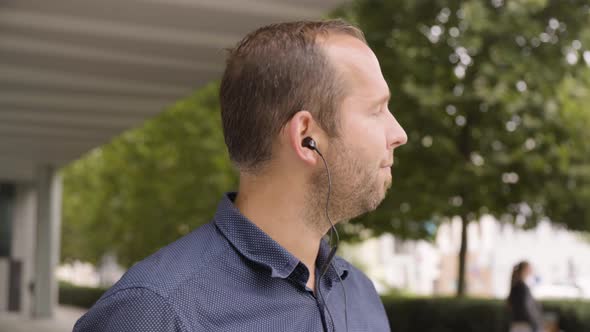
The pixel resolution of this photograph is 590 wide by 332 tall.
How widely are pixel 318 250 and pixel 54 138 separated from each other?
18.9 m

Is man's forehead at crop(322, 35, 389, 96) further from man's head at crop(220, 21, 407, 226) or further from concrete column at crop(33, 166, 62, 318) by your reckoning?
concrete column at crop(33, 166, 62, 318)

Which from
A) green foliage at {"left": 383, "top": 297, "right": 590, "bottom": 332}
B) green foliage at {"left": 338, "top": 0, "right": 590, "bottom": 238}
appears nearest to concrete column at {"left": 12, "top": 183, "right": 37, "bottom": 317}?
green foliage at {"left": 383, "top": 297, "right": 590, "bottom": 332}

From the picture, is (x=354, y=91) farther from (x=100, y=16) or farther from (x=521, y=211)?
(x=521, y=211)

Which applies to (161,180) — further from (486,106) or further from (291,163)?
(291,163)

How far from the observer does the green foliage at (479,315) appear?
16297 mm

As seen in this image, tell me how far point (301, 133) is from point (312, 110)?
4 centimetres

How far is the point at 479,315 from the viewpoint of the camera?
16.6 meters

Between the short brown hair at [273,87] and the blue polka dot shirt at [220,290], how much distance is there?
5.5 inches

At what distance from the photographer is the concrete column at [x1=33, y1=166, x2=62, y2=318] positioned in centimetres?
2408

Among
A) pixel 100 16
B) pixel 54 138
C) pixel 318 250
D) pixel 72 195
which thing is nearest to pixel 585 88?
pixel 100 16

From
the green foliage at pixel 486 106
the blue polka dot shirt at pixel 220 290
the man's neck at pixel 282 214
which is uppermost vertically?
the man's neck at pixel 282 214

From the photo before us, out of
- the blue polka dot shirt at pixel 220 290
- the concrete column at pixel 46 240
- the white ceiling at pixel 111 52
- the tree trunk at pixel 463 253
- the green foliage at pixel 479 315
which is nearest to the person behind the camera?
the blue polka dot shirt at pixel 220 290

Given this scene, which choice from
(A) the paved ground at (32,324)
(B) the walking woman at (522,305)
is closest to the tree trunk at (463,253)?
(B) the walking woman at (522,305)

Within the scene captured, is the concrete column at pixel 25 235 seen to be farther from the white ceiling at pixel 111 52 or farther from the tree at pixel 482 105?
the tree at pixel 482 105
